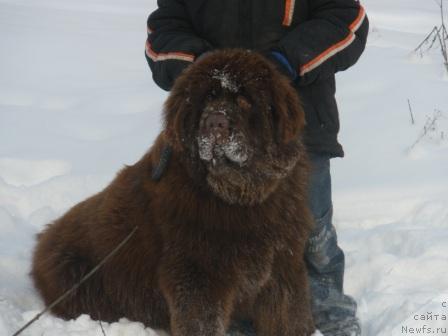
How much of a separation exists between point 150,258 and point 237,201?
1.83 ft

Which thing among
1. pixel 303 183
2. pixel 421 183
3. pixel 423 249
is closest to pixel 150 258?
pixel 303 183

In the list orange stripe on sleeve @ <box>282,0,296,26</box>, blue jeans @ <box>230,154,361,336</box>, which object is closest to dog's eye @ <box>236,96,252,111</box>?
orange stripe on sleeve @ <box>282,0,296,26</box>

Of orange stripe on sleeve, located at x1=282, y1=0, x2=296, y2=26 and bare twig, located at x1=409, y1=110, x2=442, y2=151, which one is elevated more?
orange stripe on sleeve, located at x1=282, y1=0, x2=296, y2=26

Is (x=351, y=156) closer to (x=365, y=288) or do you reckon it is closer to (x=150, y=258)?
(x=365, y=288)

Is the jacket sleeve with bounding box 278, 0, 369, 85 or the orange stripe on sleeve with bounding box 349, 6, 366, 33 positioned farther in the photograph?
the orange stripe on sleeve with bounding box 349, 6, 366, 33

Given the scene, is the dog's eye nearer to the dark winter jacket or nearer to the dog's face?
the dog's face

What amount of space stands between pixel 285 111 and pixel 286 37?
536 millimetres

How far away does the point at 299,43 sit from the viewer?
10.6ft

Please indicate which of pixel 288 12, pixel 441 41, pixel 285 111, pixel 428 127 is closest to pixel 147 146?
pixel 428 127

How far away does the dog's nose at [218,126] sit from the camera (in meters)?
2.77

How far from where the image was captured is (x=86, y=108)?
23.7ft

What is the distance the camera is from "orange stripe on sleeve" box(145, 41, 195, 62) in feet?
10.8

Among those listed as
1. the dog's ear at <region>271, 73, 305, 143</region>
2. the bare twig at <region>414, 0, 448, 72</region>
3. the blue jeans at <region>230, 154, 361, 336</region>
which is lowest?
the bare twig at <region>414, 0, 448, 72</region>

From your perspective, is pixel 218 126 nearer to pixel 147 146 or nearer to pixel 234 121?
pixel 234 121
